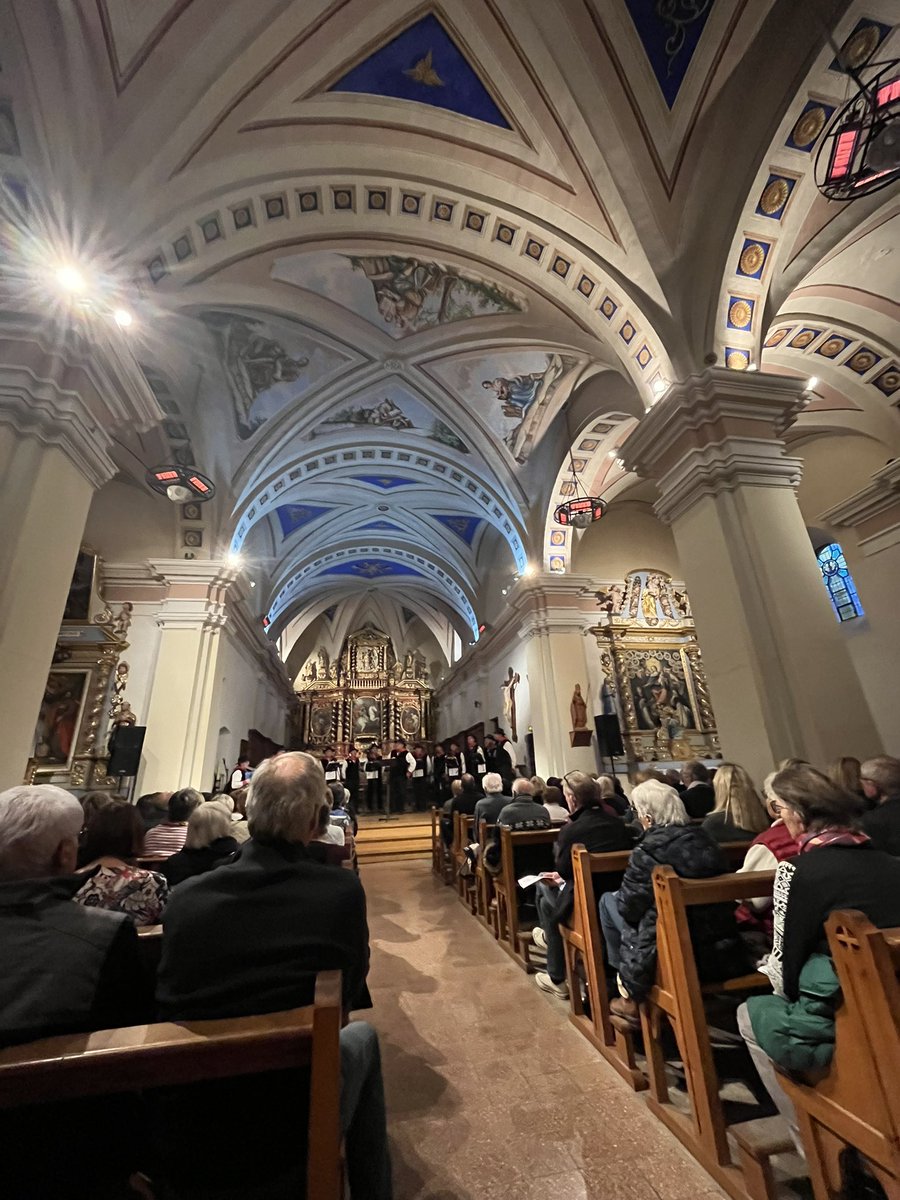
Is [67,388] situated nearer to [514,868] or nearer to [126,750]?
[514,868]

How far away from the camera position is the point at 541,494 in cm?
978

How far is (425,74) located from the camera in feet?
16.0

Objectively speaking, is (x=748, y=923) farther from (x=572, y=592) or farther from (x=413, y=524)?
(x=413, y=524)

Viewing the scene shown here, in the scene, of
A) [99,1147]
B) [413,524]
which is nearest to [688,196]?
[99,1147]

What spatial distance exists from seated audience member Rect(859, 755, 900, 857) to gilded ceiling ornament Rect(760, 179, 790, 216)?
477cm

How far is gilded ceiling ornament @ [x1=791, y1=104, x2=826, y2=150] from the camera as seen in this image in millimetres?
4336

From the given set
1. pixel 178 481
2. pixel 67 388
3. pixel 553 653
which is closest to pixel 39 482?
pixel 67 388

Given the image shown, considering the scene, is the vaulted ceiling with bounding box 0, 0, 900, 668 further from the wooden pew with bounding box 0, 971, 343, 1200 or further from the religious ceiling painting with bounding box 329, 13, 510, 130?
the wooden pew with bounding box 0, 971, 343, 1200

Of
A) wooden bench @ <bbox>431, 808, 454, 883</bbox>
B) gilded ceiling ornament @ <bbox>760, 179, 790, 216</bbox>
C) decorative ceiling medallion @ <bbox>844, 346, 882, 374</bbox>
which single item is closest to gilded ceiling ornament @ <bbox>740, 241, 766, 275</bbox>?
gilded ceiling ornament @ <bbox>760, 179, 790, 216</bbox>

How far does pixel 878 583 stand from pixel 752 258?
4.76 metres

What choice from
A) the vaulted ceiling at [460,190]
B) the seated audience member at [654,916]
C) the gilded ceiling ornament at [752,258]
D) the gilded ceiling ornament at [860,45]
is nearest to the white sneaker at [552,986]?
the seated audience member at [654,916]

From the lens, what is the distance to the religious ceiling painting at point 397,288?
22.1ft

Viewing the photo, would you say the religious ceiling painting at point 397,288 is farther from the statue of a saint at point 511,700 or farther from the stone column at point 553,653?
the statue of a saint at point 511,700

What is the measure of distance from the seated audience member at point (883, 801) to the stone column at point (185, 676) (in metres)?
7.73
